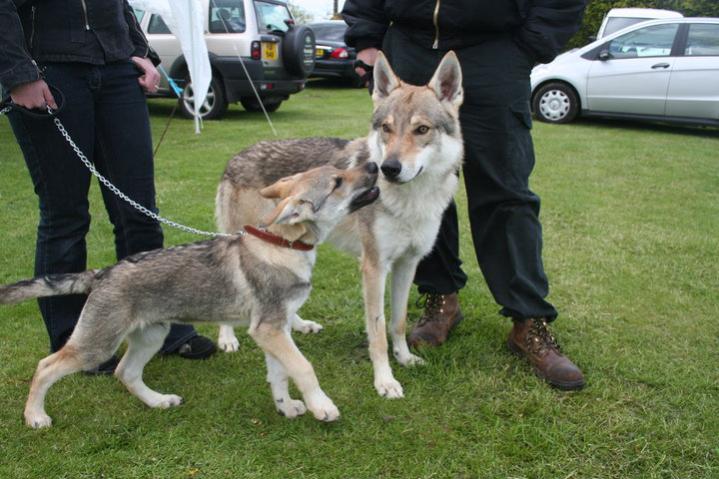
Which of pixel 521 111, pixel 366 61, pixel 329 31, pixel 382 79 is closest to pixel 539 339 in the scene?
pixel 521 111

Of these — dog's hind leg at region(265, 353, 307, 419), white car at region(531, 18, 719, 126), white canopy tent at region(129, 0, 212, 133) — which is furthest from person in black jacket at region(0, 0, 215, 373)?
white car at region(531, 18, 719, 126)

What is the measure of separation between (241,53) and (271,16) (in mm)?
1366

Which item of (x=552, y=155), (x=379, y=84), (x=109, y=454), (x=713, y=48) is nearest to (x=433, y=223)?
(x=379, y=84)

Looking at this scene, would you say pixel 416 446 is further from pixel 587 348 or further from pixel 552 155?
pixel 552 155

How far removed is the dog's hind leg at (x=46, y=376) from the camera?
2764mm

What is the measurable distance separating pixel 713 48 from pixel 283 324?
11.1 m

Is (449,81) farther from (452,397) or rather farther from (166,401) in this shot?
(166,401)

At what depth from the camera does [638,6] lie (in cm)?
2023

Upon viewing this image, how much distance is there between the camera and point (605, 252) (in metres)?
5.26

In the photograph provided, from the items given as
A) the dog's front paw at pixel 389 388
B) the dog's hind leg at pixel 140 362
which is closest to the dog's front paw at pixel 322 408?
the dog's front paw at pixel 389 388

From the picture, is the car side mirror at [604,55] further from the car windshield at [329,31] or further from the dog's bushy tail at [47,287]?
the dog's bushy tail at [47,287]

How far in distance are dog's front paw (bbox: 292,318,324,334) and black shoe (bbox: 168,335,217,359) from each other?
565 mm

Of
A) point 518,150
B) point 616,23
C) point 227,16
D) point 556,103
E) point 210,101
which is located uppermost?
point 616,23

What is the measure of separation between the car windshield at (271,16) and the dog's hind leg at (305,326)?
30.1 ft
